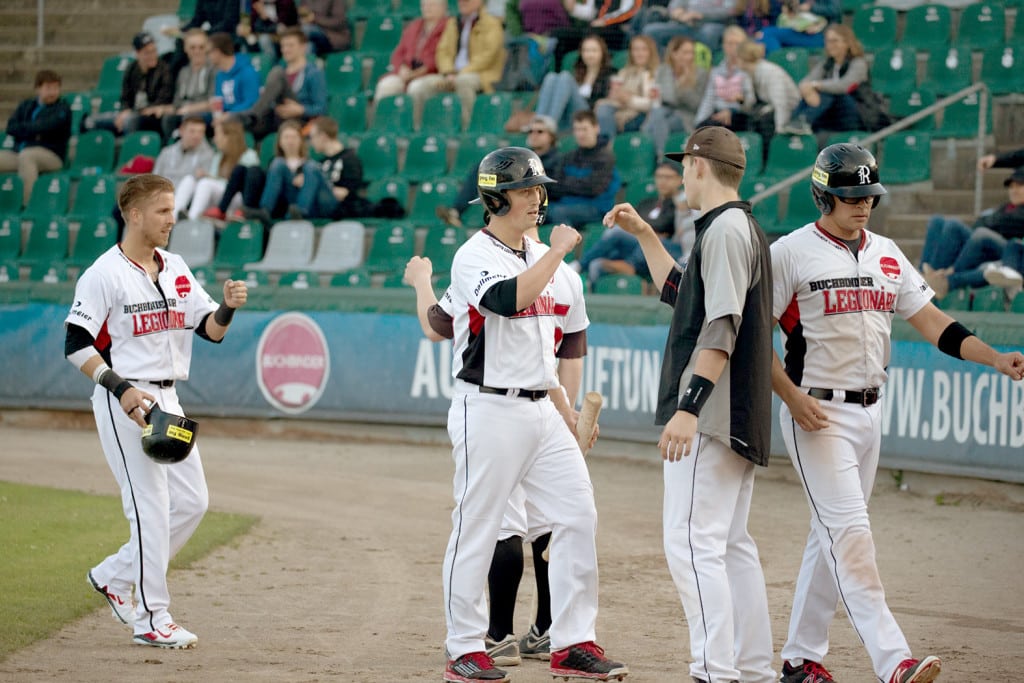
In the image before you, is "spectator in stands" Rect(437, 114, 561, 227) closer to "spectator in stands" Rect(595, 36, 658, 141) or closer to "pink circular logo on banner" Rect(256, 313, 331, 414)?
"spectator in stands" Rect(595, 36, 658, 141)

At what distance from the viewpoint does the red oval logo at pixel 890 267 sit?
5.55 meters

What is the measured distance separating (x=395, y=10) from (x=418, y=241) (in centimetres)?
488

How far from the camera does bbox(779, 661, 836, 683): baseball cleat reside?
5500 millimetres

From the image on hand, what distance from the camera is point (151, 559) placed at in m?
6.19

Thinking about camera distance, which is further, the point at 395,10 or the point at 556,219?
the point at 395,10

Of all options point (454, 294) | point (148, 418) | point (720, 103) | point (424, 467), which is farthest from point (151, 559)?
point (720, 103)

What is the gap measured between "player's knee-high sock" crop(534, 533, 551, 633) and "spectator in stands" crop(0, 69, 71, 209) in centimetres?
1258

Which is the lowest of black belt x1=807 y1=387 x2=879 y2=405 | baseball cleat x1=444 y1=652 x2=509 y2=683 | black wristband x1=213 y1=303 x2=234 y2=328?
baseball cleat x1=444 y1=652 x2=509 y2=683

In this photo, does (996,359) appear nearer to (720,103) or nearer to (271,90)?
(720,103)

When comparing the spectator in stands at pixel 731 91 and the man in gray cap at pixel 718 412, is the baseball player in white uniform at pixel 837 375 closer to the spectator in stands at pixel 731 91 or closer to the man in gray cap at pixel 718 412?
the man in gray cap at pixel 718 412

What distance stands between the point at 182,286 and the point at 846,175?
299cm

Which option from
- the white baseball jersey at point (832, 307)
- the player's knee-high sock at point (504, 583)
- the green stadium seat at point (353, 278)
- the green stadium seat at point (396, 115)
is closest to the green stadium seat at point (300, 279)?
the green stadium seat at point (353, 278)

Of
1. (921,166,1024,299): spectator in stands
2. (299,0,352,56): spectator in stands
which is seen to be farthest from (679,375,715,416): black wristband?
(299,0,352,56): spectator in stands

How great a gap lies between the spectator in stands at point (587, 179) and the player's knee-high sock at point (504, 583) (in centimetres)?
789
